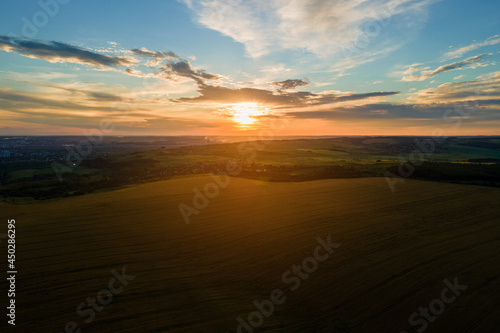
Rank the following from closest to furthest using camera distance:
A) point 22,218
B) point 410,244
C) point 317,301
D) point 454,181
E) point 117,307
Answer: point 117,307 → point 317,301 → point 410,244 → point 22,218 → point 454,181

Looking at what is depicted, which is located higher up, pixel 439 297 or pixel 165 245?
pixel 165 245

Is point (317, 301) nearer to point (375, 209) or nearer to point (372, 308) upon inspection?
point (372, 308)

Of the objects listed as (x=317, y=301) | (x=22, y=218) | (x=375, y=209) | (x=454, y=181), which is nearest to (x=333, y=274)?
(x=317, y=301)

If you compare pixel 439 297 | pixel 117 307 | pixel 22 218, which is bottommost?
pixel 439 297

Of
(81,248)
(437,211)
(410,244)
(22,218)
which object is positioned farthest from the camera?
(437,211)

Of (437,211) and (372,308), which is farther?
(437,211)

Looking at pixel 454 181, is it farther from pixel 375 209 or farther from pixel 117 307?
pixel 117 307

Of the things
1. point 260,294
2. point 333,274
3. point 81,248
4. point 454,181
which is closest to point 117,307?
point 260,294
